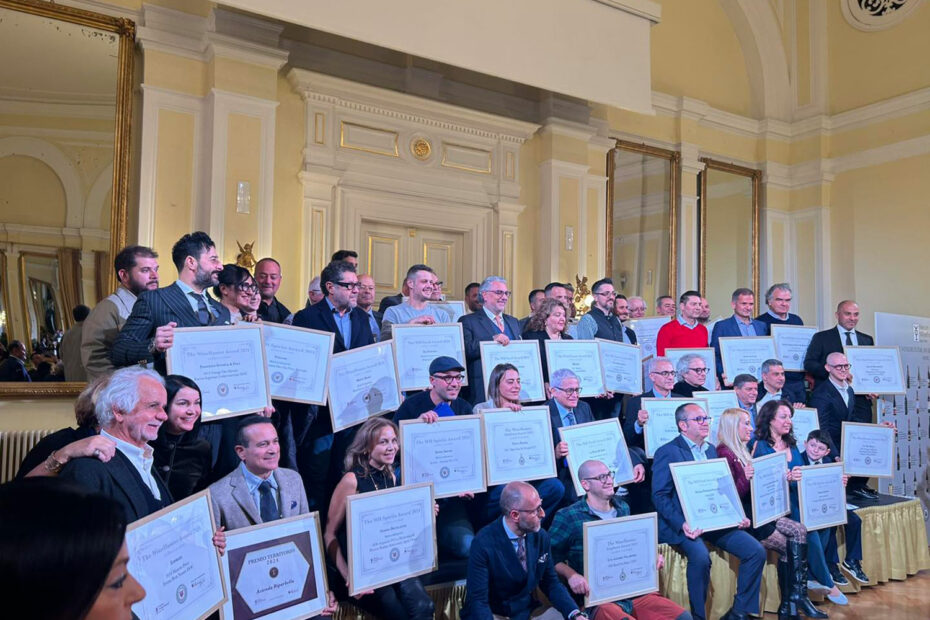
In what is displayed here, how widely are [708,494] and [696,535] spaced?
0.27 m

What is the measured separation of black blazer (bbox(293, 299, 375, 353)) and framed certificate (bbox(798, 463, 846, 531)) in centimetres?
316

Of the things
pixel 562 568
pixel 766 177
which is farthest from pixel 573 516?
pixel 766 177

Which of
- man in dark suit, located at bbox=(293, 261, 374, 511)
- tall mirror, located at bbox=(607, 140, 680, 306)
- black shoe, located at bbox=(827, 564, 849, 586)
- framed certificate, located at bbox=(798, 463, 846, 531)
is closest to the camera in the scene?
man in dark suit, located at bbox=(293, 261, 374, 511)

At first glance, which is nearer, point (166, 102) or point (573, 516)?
point (573, 516)

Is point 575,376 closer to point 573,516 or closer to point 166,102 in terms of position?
point 573,516

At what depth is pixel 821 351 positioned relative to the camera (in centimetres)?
666

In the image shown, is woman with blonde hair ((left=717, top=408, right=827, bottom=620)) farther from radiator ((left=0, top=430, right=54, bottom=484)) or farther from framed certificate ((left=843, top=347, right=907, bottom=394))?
radiator ((left=0, top=430, right=54, bottom=484))

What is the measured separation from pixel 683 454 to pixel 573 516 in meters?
1.03

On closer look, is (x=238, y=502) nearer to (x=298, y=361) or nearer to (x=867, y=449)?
(x=298, y=361)

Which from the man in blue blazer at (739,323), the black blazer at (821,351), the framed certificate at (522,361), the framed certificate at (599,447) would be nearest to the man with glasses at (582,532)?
the framed certificate at (599,447)

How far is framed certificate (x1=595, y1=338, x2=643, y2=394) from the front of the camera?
17.5ft

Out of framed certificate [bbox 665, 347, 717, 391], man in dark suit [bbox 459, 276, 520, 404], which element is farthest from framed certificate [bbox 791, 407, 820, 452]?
man in dark suit [bbox 459, 276, 520, 404]

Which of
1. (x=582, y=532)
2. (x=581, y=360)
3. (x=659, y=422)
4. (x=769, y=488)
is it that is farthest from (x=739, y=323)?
(x=582, y=532)

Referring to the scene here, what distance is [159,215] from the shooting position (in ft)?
21.4
